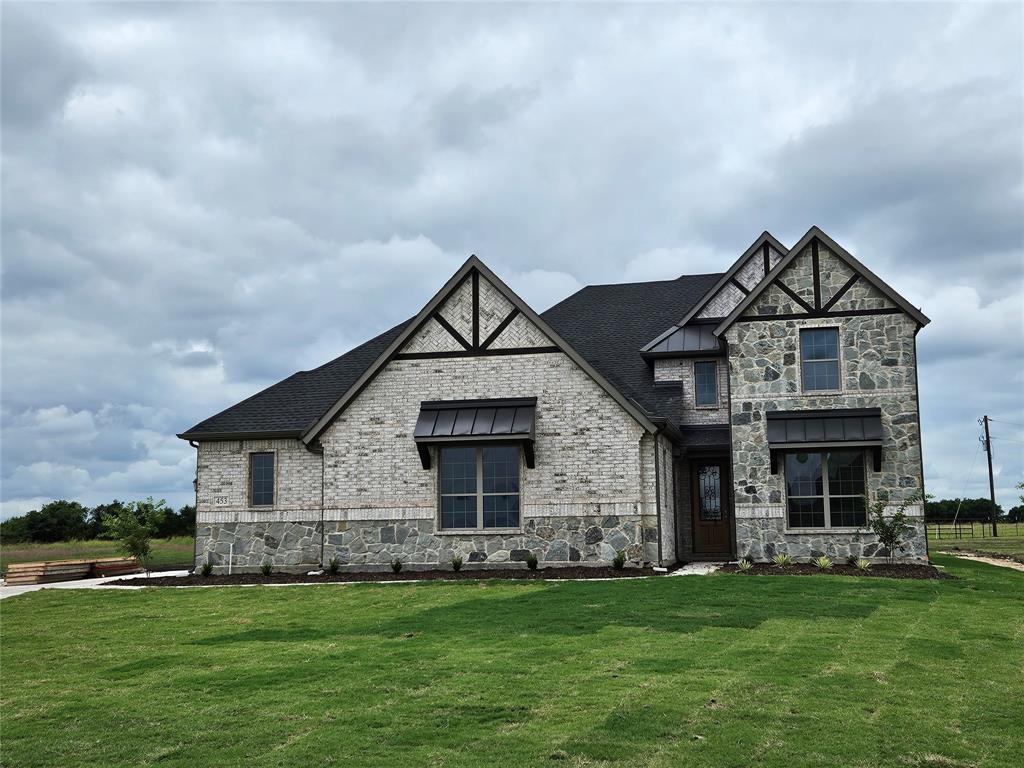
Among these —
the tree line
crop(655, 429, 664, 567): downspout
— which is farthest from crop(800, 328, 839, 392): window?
the tree line

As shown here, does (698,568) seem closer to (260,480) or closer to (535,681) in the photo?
(260,480)

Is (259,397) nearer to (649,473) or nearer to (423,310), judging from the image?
(423,310)

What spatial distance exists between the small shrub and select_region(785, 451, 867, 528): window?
77 cm

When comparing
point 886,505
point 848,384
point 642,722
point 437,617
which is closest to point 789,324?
point 848,384

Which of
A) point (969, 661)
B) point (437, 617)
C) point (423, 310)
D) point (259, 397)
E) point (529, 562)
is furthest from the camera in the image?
point (259, 397)

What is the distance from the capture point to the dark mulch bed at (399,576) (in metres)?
20.3

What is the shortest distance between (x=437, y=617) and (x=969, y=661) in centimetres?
741

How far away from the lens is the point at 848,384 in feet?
73.7

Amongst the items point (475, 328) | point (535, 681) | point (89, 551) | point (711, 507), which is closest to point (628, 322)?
point (711, 507)

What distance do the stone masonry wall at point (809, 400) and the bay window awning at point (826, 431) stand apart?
23cm

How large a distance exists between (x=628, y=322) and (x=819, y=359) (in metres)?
8.34

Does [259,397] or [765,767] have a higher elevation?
[259,397]

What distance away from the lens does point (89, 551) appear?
35906 mm

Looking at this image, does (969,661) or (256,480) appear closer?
(969,661)
